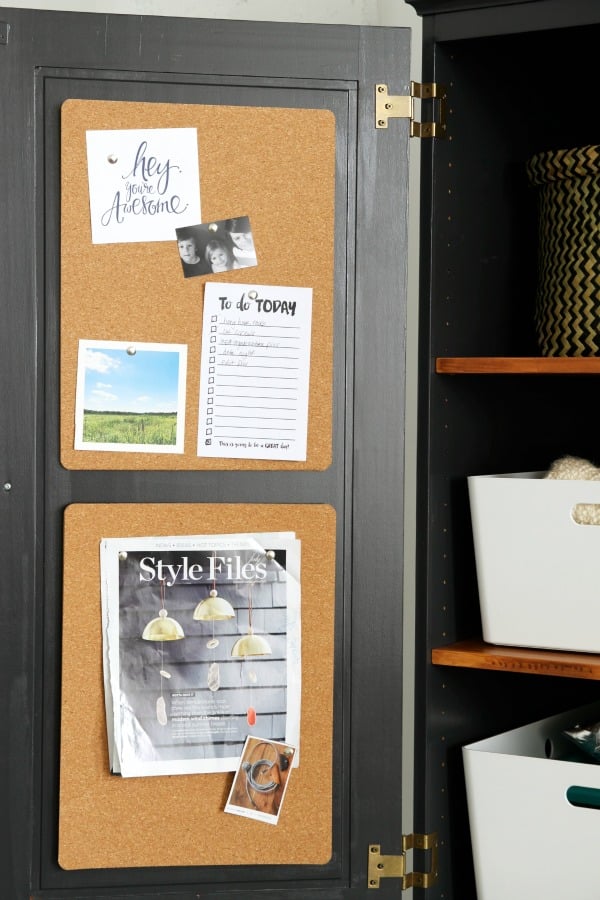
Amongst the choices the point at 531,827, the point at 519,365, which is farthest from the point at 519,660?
the point at 519,365

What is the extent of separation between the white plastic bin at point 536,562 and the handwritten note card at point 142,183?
0.59m

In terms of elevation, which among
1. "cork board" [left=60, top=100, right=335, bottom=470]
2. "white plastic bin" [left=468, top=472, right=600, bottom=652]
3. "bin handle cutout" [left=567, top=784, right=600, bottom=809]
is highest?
"cork board" [left=60, top=100, right=335, bottom=470]

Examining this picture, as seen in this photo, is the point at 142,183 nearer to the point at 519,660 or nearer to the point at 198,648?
the point at 198,648

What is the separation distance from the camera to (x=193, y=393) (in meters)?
1.54

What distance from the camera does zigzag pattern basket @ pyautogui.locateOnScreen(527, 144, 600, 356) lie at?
1595 mm

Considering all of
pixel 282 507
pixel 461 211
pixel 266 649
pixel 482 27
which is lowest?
pixel 266 649

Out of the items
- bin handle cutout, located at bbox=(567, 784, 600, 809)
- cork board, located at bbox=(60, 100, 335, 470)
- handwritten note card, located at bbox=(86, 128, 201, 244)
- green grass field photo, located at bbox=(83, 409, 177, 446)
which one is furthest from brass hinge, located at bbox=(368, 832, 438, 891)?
handwritten note card, located at bbox=(86, 128, 201, 244)

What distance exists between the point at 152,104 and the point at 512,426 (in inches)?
30.8

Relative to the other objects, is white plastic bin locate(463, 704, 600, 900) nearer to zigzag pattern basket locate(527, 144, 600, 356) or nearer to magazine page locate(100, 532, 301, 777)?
magazine page locate(100, 532, 301, 777)

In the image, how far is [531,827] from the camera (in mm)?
1569

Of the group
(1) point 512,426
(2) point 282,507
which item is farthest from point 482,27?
(2) point 282,507

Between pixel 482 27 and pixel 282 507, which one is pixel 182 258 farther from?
pixel 482 27

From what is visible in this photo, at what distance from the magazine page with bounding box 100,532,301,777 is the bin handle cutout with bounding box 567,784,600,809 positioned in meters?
0.41

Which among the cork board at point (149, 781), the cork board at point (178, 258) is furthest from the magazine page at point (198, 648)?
the cork board at point (178, 258)
